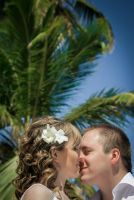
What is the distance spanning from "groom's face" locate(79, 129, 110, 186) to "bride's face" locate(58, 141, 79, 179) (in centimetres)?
37

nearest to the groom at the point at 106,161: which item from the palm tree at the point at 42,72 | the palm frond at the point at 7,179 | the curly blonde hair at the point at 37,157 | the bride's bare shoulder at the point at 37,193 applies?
the bride's bare shoulder at the point at 37,193

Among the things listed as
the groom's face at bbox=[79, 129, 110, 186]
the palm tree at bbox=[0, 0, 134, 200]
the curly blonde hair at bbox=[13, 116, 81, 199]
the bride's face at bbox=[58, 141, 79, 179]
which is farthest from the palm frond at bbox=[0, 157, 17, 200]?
the groom's face at bbox=[79, 129, 110, 186]

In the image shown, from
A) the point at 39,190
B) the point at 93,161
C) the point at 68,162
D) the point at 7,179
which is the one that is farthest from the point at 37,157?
the point at 7,179

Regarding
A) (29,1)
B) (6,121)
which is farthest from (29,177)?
(29,1)

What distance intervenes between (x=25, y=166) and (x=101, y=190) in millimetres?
724

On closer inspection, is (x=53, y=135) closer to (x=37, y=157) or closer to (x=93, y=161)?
(x=37, y=157)

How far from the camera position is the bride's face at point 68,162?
385cm

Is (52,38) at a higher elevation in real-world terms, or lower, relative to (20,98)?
higher

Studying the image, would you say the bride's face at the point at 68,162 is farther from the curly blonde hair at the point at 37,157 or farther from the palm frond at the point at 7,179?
the palm frond at the point at 7,179

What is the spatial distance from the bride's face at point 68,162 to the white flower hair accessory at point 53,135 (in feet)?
0.28

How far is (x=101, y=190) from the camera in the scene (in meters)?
3.43

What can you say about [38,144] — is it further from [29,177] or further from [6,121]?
[6,121]

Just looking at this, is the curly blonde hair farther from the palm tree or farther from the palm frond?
the palm tree

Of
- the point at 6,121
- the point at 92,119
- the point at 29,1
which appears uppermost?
the point at 29,1
